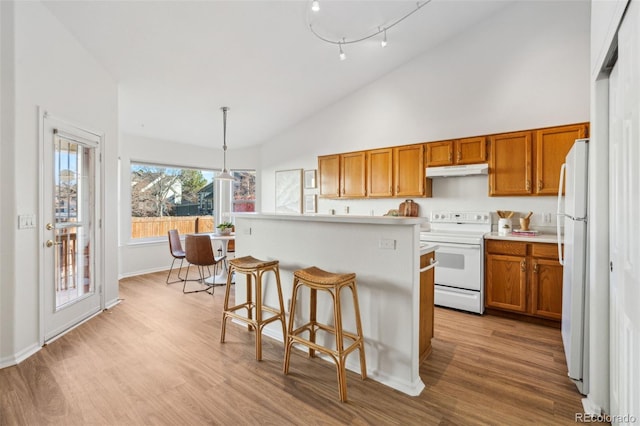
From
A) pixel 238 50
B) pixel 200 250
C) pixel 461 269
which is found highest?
pixel 238 50

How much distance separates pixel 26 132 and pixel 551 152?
203 inches

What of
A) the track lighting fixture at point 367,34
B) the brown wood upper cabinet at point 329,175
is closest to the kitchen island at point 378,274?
the track lighting fixture at point 367,34

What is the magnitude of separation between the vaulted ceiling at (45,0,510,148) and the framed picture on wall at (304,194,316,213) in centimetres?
160

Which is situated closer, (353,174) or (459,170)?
(459,170)

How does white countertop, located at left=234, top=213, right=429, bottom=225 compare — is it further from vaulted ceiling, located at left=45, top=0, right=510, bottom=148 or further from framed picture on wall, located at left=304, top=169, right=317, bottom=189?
framed picture on wall, located at left=304, top=169, right=317, bottom=189

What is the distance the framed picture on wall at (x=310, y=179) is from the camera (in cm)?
576

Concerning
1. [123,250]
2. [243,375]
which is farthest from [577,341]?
[123,250]

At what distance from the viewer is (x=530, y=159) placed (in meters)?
3.57

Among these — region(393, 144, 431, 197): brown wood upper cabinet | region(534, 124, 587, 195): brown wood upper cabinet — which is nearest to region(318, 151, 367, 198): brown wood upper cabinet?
region(393, 144, 431, 197): brown wood upper cabinet

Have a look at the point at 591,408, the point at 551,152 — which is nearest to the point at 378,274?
the point at 591,408

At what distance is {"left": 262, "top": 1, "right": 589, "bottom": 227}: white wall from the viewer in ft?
11.3

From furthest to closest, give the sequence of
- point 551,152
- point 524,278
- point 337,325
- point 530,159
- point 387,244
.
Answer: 1. point 530,159
2. point 551,152
3. point 524,278
4. point 387,244
5. point 337,325

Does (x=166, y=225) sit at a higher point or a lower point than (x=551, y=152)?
lower

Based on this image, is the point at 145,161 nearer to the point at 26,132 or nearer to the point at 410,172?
the point at 26,132
